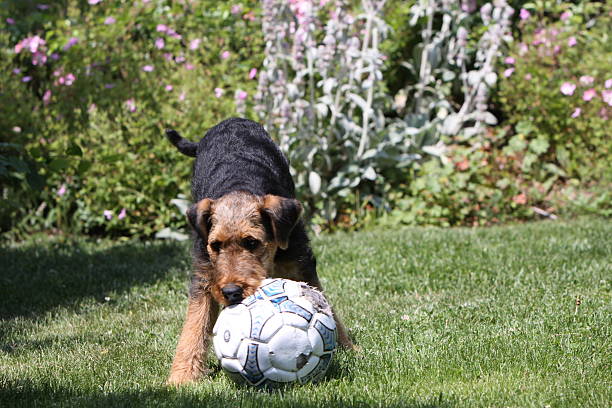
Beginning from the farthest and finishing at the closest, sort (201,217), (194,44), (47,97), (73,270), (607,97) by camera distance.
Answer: (194,44), (47,97), (607,97), (73,270), (201,217)

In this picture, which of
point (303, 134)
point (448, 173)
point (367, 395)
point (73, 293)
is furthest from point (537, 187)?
point (367, 395)

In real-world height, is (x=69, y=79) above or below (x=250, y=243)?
above

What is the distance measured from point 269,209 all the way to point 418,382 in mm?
1106

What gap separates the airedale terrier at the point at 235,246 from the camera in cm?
357

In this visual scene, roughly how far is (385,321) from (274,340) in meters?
1.40

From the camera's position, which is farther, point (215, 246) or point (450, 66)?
point (450, 66)

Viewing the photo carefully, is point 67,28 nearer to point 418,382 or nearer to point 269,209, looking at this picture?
point 269,209

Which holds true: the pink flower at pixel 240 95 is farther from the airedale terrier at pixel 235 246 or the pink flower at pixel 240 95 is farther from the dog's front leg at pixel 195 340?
the dog's front leg at pixel 195 340

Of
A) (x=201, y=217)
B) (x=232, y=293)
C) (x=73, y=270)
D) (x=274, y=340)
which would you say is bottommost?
(x=73, y=270)

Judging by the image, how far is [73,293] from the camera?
5.81 m

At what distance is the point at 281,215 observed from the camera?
3.73 m

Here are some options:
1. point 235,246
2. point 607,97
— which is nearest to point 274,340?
point 235,246

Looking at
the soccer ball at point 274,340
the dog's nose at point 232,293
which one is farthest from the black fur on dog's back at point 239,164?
the soccer ball at point 274,340

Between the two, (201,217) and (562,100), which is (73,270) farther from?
(562,100)
